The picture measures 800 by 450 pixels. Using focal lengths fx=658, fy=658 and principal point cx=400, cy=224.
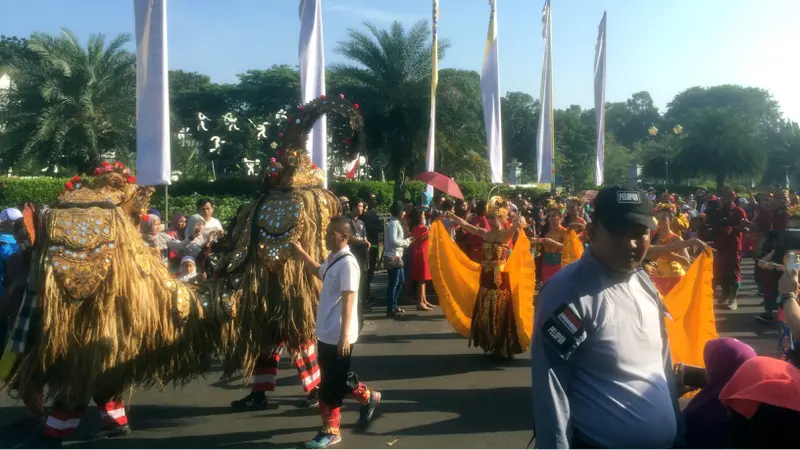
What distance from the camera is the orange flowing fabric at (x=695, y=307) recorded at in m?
5.65

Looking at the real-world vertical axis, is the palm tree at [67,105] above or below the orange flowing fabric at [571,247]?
above

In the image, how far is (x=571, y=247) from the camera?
24.7 ft

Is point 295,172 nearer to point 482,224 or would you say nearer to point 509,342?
point 509,342

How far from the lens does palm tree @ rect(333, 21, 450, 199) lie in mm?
29828

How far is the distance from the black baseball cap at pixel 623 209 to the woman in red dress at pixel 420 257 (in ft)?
28.5

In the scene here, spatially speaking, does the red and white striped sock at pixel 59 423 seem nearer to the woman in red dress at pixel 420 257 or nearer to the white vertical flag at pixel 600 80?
the woman in red dress at pixel 420 257

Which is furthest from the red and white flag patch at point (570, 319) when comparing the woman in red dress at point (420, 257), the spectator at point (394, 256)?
the woman in red dress at point (420, 257)

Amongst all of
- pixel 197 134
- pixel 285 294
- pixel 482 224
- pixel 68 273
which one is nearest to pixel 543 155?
pixel 482 224

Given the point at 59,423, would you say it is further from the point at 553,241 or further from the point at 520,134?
the point at 520,134

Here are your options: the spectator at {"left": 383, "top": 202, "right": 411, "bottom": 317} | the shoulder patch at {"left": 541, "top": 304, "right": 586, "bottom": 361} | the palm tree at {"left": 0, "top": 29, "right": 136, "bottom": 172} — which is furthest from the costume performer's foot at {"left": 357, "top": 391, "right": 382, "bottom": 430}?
the palm tree at {"left": 0, "top": 29, "right": 136, "bottom": 172}

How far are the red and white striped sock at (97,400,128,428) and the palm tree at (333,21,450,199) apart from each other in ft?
83.1

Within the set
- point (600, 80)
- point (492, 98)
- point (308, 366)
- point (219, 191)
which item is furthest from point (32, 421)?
point (219, 191)

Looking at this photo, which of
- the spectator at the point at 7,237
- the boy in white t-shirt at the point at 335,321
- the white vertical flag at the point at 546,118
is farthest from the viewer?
the white vertical flag at the point at 546,118

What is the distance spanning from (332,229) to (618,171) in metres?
59.6
